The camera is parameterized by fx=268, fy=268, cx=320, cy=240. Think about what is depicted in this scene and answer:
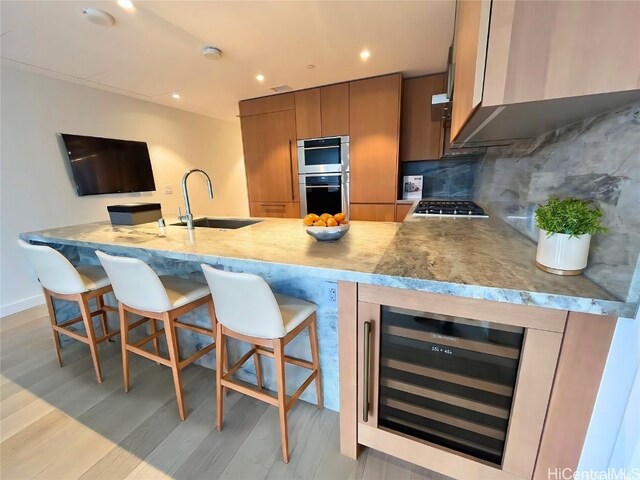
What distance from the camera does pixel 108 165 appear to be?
11.0ft

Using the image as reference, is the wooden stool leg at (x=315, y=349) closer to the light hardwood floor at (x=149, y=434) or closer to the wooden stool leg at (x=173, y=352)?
the light hardwood floor at (x=149, y=434)

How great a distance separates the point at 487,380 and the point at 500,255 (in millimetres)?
455

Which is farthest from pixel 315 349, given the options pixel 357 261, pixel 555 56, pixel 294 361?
pixel 555 56

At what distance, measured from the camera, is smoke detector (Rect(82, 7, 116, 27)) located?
5.67 feet

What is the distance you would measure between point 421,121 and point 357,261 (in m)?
2.87

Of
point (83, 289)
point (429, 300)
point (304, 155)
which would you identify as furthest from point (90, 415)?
point (304, 155)

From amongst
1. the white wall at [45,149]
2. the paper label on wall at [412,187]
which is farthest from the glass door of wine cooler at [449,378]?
the paper label on wall at [412,187]

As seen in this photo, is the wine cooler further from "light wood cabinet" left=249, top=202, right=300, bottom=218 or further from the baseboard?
the baseboard

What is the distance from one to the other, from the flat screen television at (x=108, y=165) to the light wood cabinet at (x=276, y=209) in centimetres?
152

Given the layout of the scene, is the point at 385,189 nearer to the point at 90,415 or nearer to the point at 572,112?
the point at 572,112

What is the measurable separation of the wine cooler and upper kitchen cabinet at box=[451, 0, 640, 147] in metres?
0.58

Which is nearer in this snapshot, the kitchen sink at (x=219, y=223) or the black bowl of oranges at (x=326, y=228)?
the black bowl of oranges at (x=326, y=228)

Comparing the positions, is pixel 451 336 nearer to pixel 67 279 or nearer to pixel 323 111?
pixel 67 279

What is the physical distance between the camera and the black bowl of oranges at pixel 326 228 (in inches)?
51.4
